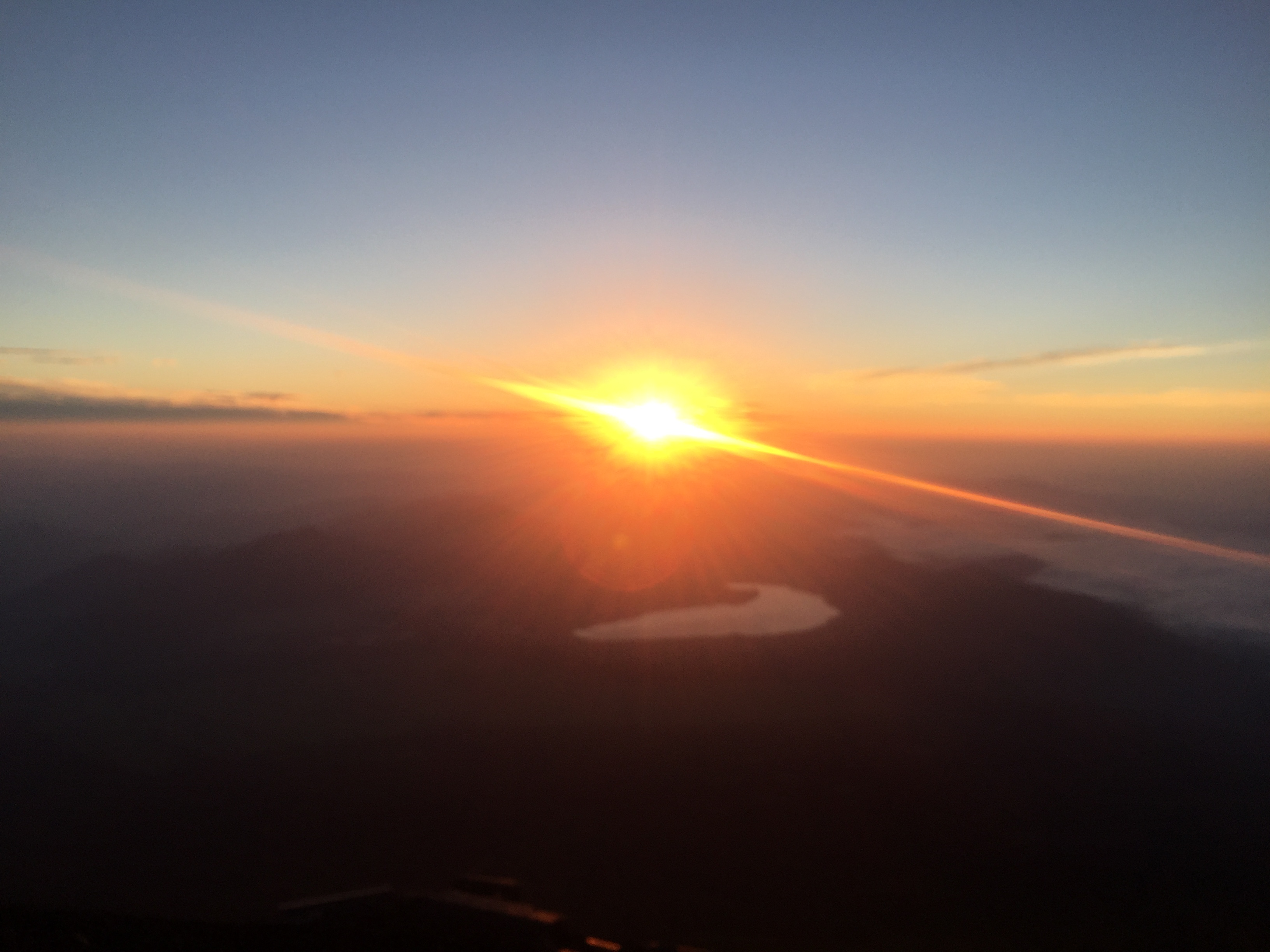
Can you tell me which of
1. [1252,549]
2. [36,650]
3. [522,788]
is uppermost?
[1252,549]

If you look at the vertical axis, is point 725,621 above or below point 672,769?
above

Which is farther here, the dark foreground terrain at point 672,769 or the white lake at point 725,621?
the white lake at point 725,621

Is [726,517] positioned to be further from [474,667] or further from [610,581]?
[474,667]

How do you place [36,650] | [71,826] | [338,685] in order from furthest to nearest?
[36,650] → [338,685] → [71,826]

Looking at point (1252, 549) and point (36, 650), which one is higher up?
point (1252, 549)

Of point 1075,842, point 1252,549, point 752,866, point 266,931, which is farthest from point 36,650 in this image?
point 1252,549

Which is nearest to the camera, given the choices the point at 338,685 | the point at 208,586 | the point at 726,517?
the point at 338,685
